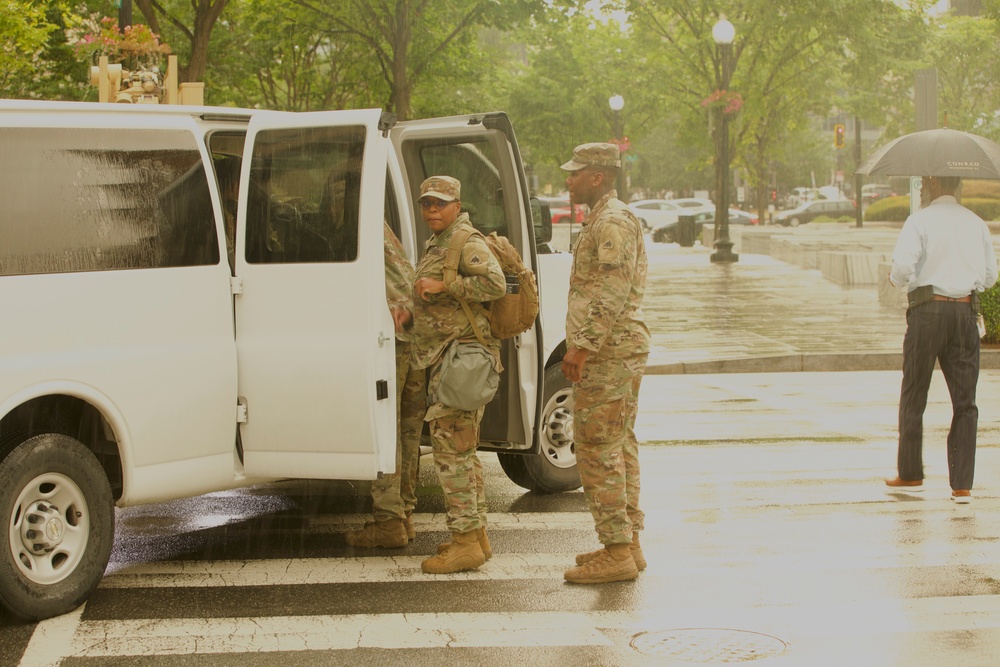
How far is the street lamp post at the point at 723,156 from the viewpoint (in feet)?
107

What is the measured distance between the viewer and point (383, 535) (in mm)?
7137

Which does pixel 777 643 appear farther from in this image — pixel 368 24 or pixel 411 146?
pixel 368 24

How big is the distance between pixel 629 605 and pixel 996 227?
37527mm

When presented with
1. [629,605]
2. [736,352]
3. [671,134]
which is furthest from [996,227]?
[671,134]

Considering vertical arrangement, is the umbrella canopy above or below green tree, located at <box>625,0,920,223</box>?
below

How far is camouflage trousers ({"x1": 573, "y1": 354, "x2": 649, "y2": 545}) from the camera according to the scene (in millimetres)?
6375

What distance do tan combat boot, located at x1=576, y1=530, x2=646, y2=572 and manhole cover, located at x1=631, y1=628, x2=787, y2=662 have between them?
Result: 92 centimetres

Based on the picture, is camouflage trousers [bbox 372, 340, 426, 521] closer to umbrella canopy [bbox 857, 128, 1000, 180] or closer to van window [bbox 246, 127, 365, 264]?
van window [bbox 246, 127, 365, 264]

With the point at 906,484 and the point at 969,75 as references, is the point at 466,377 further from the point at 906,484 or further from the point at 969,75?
the point at 969,75

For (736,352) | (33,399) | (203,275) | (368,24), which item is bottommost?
(736,352)

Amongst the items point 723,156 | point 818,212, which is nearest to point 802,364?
point 723,156

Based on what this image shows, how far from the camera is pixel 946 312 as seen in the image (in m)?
7.97

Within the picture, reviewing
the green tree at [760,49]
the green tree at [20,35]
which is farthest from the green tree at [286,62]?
the green tree at [760,49]

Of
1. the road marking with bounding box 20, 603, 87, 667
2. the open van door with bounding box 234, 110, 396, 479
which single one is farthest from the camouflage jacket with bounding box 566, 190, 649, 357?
the road marking with bounding box 20, 603, 87, 667
